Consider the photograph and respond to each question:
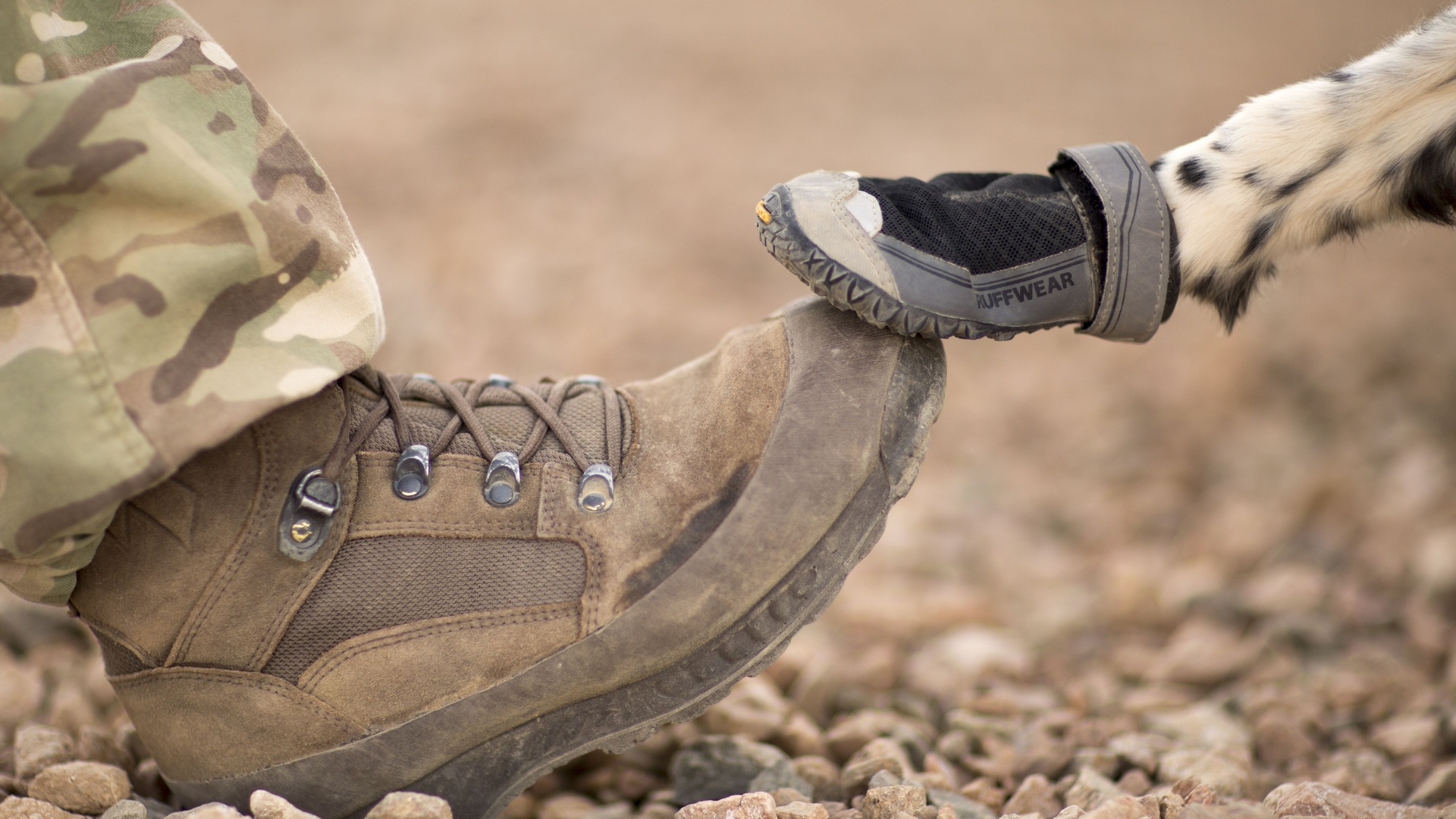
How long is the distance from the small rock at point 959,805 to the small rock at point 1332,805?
30 centimetres

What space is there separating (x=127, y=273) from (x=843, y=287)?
0.68 meters

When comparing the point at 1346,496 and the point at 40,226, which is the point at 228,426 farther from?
the point at 1346,496

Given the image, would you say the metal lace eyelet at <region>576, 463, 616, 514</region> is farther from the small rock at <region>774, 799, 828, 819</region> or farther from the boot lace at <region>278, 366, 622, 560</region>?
the small rock at <region>774, 799, 828, 819</region>

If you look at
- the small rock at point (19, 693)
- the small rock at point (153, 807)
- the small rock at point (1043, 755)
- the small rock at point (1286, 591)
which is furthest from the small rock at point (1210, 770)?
the small rock at point (19, 693)

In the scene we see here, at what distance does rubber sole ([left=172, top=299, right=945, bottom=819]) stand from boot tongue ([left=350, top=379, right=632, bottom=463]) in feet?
0.68

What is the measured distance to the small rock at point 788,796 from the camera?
1.16 metres

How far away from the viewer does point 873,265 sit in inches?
40.7

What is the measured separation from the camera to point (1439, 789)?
1.19 m

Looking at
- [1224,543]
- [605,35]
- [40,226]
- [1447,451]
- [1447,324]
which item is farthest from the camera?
[605,35]

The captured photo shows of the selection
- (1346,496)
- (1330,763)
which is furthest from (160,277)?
(1346,496)

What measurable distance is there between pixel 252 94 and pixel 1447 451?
102 inches

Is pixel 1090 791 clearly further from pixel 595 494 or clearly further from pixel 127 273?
pixel 127 273

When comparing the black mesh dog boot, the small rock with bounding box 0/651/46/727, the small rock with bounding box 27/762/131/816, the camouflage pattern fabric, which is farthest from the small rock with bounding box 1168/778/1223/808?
the small rock with bounding box 0/651/46/727

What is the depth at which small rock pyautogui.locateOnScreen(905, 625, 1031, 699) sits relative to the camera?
1.64 m
